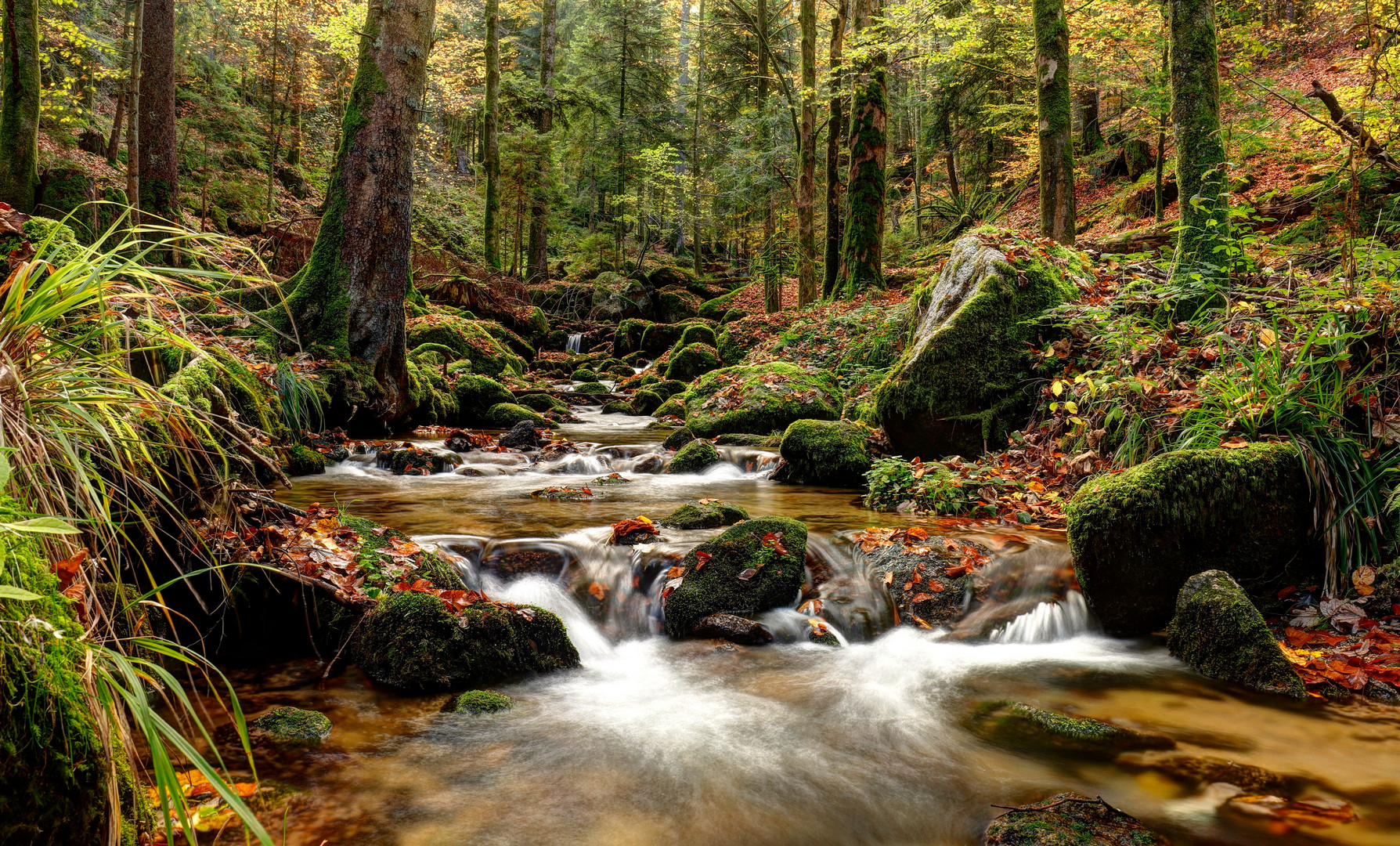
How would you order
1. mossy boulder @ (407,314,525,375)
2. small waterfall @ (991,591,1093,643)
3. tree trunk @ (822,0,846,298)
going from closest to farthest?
small waterfall @ (991,591,1093,643), mossy boulder @ (407,314,525,375), tree trunk @ (822,0,846,298)

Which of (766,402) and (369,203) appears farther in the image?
(766,402)

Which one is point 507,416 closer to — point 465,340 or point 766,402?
point 465,340

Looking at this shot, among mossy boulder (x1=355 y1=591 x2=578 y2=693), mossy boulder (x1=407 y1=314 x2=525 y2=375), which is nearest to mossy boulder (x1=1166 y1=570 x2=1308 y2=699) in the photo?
mossy boulder (x1=355 y1=591 x2=578 y2=693)

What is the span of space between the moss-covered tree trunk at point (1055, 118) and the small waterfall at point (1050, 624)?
766 centimetres

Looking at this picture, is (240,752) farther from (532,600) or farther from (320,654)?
(532,600)

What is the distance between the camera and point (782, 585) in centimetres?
A: 480

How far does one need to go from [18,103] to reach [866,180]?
48.9 feet

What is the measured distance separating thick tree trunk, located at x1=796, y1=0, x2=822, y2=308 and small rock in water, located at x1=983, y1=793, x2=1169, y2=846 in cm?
1684

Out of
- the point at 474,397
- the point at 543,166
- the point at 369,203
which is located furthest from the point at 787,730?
the point at 543,166

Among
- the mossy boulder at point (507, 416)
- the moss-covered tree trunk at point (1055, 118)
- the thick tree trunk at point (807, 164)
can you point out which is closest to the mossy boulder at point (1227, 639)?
the moss-covered tree trunk at point (1055, 118)

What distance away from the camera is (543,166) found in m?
26.0

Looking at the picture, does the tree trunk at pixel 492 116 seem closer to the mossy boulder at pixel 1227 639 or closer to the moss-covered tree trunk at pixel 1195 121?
the moss-covered tree trunk at pixel 1195 121

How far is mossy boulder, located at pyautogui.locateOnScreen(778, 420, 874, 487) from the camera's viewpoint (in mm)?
8094

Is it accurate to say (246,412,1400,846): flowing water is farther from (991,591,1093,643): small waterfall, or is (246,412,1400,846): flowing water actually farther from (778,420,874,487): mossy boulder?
(778,420,874,487): mossy boulder
